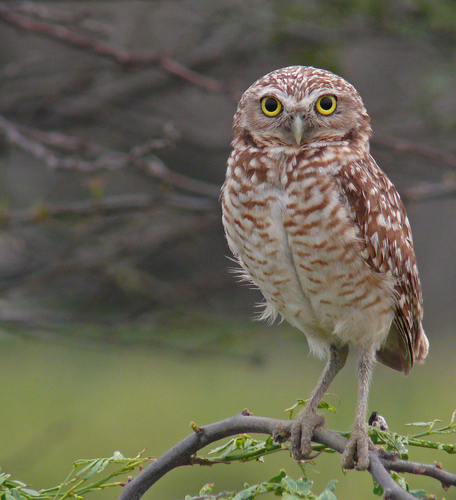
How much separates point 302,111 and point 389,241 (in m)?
0.45

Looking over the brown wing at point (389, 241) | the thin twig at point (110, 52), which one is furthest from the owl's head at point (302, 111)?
the thin twig at point (110, 52)

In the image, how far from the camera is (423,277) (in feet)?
23.4

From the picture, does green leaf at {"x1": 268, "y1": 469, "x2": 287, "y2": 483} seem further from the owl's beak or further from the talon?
the owl's beak

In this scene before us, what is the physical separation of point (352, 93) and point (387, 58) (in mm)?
4633

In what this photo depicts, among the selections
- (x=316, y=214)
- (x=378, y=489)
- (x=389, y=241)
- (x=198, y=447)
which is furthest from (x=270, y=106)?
(x=378, y=489)

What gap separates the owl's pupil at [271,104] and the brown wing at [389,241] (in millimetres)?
249

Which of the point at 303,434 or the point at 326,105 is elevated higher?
the point at 326,105

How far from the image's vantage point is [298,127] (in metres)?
1.76

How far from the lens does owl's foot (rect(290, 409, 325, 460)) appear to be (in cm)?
170

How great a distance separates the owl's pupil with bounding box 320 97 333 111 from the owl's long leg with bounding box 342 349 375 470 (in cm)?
73

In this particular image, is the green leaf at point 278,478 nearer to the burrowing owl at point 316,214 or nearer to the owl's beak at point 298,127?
the burrowing owl at point 316,214

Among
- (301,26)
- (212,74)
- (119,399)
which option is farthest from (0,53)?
(119,399)

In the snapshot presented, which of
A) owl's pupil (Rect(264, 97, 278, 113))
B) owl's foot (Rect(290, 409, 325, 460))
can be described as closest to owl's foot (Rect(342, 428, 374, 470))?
owl's foot (Rect(290, 409, 325, 460))

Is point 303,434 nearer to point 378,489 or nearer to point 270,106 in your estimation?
point 378,489
